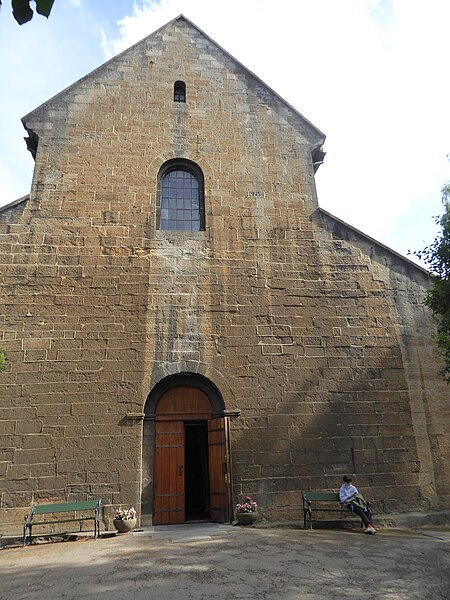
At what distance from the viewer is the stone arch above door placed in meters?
8.93

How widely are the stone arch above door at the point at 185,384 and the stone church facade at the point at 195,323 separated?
0.04 metres

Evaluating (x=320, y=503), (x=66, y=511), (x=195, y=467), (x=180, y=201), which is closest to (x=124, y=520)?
(x=66, y=511)

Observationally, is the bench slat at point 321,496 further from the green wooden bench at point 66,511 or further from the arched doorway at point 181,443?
the green wooden bench at point 66,511

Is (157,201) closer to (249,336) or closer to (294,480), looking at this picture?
(249,336)

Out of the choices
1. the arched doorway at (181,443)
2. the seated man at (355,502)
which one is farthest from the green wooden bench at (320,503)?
the arched doorway at (181,443)

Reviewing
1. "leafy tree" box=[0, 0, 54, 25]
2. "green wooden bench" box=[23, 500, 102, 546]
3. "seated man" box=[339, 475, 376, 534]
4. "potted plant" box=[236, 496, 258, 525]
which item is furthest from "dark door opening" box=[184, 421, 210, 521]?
"leafy tree" box=[0, 0, 54, 25]

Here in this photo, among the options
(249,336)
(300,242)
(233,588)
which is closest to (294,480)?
(249,336)

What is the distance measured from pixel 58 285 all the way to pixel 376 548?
7.46m

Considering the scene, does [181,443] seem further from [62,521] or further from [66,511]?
[62,521]

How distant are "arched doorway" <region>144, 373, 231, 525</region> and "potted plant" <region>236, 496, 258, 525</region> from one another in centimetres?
27

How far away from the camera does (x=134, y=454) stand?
27.6ft

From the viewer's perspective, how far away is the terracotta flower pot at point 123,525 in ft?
25.4

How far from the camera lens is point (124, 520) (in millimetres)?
7762

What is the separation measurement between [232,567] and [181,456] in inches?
141
